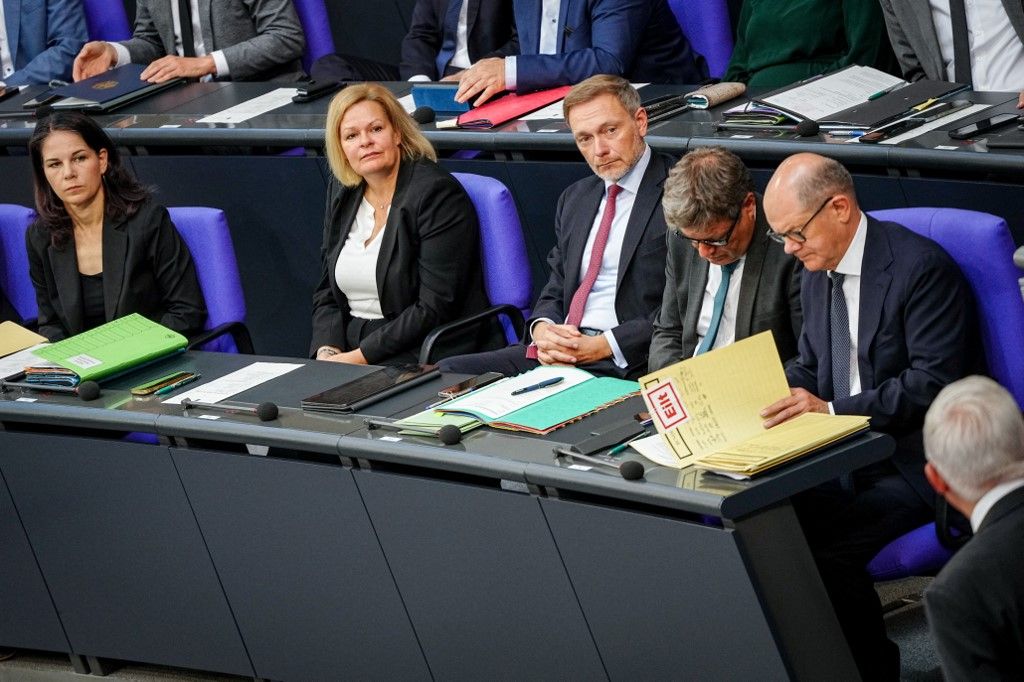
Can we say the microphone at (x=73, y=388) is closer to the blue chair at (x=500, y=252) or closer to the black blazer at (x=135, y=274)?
the black blazer at (x=135, y=274)

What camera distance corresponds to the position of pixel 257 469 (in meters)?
3.52

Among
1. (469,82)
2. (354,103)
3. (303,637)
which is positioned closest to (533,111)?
(469,82)

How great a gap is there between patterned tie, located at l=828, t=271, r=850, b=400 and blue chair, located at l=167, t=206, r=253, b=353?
6.14 feet

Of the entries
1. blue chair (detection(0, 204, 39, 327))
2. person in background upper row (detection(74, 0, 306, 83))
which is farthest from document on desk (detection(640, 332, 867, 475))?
person in background upper row (detection(74, 0, 306, 83))

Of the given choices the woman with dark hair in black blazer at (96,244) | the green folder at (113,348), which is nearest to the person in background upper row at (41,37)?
the woman with dark hair in black blazer at (96,244)

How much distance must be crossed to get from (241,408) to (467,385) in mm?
509

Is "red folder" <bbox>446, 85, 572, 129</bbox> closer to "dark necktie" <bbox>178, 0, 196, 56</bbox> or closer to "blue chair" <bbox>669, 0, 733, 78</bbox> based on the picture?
"blue chair" <bbox>669, 0, 733, 78</bbox>

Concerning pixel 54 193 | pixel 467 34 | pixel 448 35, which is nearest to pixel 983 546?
pixel 54 193

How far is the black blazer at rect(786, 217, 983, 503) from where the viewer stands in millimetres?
3070

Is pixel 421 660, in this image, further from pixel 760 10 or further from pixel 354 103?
pixel 760 10

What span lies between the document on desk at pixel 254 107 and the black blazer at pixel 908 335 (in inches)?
107

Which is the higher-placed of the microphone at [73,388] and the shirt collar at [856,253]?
the microphone at [73,388]

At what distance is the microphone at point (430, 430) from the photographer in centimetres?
318

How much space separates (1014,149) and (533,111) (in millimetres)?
1593
